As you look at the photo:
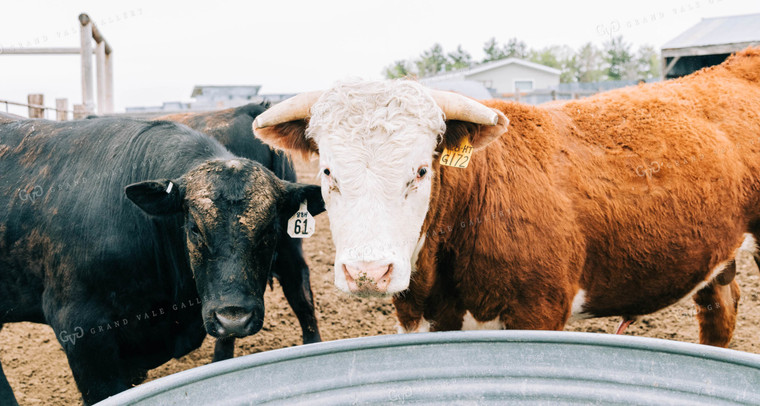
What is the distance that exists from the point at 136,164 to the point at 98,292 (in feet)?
2.50

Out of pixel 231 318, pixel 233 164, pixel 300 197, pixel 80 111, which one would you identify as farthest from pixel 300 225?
pixel 80 111

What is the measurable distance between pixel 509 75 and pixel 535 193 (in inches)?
1684

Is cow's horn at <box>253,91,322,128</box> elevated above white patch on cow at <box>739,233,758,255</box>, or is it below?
above

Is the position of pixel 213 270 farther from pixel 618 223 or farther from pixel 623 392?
pixel 618 223

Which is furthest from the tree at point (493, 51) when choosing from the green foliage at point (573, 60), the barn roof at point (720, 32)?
the barn roof at point (720, 32)

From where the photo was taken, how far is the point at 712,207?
3.01 m

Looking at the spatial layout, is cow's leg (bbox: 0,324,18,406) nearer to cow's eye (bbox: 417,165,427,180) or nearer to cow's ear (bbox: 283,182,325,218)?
cow's ear (bbox: 283,182,325,218)

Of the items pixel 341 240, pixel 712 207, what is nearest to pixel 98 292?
pixel 341 240

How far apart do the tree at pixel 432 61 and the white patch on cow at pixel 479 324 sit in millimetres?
70304

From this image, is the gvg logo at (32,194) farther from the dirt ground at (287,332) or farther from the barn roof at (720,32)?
the barn roof at (720,32)

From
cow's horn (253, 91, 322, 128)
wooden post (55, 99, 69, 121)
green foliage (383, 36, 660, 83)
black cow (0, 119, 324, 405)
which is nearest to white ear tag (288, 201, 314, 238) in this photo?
black cow (0, 119, 324, 405)

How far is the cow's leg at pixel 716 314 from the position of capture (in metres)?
3.79

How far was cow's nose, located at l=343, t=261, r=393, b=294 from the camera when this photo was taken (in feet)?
6.63

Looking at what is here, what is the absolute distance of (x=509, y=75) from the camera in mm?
43250
